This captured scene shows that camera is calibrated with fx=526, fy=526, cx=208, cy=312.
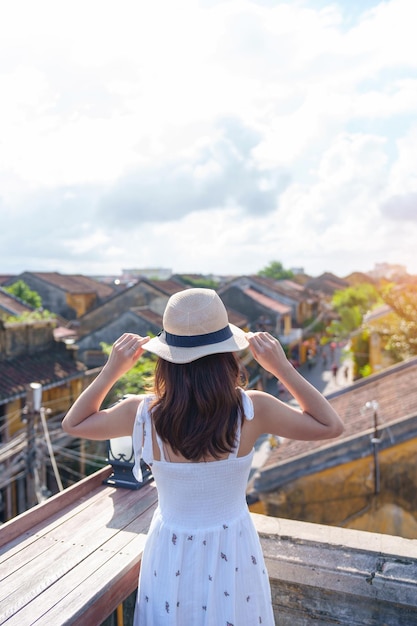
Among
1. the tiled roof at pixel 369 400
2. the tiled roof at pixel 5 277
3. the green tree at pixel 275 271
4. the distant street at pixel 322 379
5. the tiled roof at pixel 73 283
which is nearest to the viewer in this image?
the tiled roof at pixel 369 400

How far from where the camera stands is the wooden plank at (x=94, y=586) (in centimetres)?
192

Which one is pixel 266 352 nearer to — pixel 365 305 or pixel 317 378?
pixel 317 378

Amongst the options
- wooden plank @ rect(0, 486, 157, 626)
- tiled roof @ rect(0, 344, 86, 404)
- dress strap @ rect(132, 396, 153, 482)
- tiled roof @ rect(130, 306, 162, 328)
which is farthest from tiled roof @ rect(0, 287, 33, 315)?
dress strap @ rect(132, 396, 153, 482)

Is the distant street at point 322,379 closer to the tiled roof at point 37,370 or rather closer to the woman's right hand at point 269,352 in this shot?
the tiled roof at point 37,370

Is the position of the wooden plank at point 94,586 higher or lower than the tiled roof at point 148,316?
lower

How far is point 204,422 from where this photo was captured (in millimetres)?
1958

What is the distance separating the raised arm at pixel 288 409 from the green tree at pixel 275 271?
6551 centimetres

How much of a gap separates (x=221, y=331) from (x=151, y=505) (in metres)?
1.32

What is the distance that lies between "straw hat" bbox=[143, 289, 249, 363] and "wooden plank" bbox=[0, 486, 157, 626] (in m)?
0.97

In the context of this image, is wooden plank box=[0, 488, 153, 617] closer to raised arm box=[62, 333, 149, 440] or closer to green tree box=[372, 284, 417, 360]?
raised arm box=[62, 333, 149, 440]

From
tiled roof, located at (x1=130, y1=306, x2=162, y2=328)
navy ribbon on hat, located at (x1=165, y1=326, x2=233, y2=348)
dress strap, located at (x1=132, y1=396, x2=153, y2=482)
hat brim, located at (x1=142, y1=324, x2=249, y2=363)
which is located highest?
navy ribbon on hat, located at (x1=165, y1=326, x2=233, y2=348)

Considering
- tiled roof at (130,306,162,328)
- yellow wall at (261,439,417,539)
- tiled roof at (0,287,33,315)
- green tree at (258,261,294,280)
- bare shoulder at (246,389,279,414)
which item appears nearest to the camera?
bare shoulder at (246,389,279,414)

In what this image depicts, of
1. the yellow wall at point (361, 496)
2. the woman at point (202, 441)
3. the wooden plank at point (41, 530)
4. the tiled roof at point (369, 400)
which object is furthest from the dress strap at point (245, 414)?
the tiled roof at point (369, 400)

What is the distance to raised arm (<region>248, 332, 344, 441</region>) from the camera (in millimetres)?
2072
